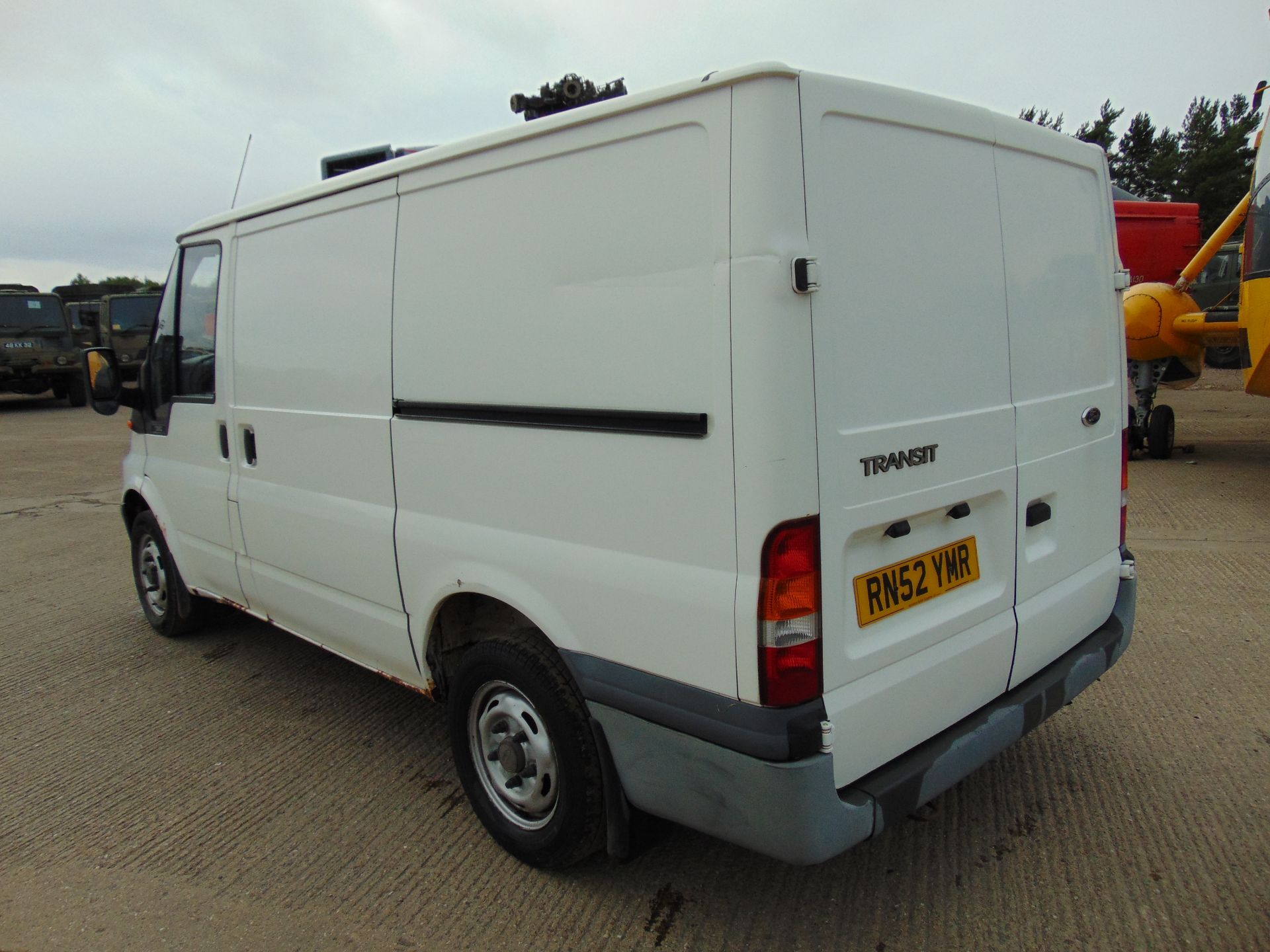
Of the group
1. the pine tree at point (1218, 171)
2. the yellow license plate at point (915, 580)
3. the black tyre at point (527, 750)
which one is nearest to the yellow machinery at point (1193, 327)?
the yellow license plate at point (915, 580)

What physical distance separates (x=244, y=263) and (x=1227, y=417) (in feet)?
40.2

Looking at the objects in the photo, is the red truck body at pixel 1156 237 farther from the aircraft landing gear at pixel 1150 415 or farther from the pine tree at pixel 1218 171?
the pine tree at pixel 1218 171

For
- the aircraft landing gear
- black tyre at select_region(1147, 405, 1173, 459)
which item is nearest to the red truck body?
the aircraft landing gear

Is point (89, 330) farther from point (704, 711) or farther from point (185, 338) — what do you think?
point (704, 711)

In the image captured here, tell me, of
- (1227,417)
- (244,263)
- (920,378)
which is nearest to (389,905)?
(920,378)

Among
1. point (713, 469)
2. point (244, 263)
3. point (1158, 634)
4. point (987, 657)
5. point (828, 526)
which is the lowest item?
point (1158, 634)

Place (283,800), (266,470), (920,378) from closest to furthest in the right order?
(920,378) < (283,800) < (266,470)

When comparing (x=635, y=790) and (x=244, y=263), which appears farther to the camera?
(x=244, y=263)

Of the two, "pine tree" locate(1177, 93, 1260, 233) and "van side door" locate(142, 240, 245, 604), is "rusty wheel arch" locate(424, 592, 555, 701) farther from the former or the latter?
"pine tree" locate(1177, 93, 1260, 233)

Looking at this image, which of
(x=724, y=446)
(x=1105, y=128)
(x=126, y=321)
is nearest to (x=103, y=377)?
(x=724, y=446)

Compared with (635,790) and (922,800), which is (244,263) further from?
(922,800)

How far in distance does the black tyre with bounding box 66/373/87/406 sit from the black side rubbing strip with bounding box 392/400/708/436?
19.2m

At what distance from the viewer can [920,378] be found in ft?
7.39

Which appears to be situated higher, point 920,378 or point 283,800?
point 920,378
